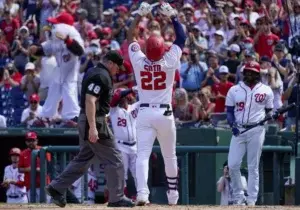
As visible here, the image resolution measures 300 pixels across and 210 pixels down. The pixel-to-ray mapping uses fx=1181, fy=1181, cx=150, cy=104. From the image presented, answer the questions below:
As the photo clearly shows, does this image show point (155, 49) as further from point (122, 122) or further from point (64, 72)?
point (64, 72)

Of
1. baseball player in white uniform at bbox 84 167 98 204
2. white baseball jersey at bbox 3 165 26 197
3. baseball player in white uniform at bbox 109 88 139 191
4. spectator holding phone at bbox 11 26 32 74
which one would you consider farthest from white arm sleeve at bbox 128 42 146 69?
spectator holding phone at bbox 11 26 32 74

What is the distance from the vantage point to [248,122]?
15539 millimetres

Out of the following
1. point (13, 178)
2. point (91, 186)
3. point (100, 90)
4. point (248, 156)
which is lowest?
point (91, 186)

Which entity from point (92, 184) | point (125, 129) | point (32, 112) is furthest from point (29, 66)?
point (92, 184)

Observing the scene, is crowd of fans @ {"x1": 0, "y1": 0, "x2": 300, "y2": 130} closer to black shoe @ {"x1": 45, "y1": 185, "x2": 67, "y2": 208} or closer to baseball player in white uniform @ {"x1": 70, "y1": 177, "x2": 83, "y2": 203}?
baseball player in white uniform @ {"x1": 70, "y1": 177, "x2": 83, "y2": 203}

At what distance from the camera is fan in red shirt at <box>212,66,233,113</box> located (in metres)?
19.6

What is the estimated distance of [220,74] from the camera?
783 inches

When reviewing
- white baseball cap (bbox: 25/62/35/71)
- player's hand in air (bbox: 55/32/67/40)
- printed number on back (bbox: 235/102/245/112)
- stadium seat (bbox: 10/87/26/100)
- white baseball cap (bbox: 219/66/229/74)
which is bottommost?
printed number on back (bbox: 235/102/245/112)

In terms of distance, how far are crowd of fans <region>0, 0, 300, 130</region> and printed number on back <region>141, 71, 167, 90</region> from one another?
180 inches

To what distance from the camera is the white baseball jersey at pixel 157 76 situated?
13.4 m

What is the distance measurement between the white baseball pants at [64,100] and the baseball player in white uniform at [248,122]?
4036 millimetres

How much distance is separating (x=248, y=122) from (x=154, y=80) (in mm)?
2521

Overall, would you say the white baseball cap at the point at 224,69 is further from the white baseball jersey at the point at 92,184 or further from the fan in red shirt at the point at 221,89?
the white baseball jersey at the point at 92,184

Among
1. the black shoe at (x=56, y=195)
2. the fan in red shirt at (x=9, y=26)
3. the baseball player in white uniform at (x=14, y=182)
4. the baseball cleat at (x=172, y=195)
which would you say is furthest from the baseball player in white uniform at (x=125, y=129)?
the fan in red shirt at (x=9, y=26)
